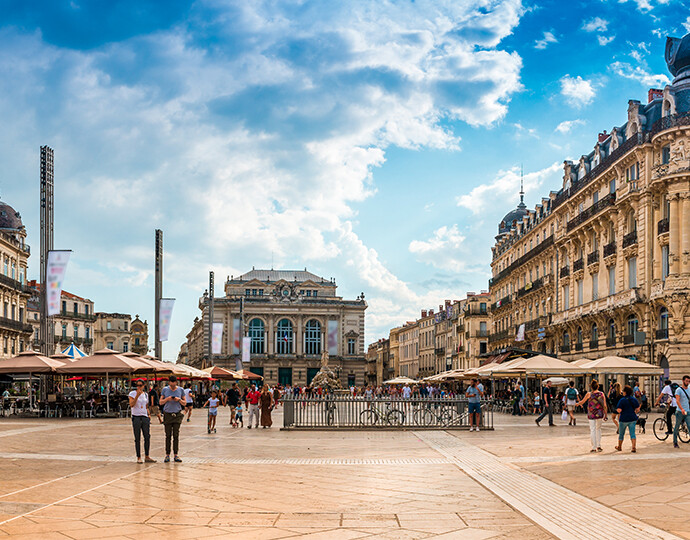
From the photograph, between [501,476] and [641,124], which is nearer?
[501,476]

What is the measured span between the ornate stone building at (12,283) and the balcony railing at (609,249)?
38819 millimetres

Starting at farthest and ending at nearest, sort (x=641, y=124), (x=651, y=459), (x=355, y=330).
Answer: (x=355, y=330) < (x=641, y=124) < (x=651, y=459)

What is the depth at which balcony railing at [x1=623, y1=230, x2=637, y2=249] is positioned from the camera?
3906 centimetres

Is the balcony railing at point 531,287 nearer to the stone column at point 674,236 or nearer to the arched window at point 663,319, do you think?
the arched window at point 663,319

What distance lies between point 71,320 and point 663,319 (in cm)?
7147

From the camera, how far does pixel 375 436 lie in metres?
21.8

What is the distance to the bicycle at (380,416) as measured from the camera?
24.2 meters

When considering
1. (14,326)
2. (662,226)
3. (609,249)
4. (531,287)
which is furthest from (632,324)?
(14,326)

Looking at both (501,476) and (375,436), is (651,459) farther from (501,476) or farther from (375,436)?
(375,436)

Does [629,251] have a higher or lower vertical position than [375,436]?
higher

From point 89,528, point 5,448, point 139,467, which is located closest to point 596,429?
point 139,467

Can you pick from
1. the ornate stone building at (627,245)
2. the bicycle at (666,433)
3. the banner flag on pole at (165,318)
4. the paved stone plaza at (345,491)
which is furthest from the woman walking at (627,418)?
the banner flag on pole at (165,318)

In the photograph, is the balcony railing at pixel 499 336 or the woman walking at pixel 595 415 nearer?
the woman walking at pixel 595 415

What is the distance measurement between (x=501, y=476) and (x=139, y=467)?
20.5ft
